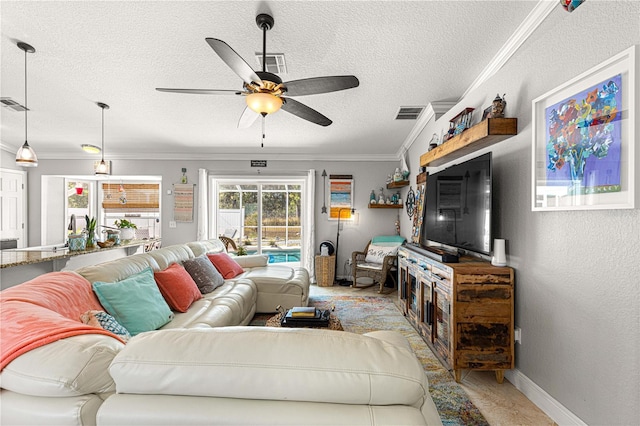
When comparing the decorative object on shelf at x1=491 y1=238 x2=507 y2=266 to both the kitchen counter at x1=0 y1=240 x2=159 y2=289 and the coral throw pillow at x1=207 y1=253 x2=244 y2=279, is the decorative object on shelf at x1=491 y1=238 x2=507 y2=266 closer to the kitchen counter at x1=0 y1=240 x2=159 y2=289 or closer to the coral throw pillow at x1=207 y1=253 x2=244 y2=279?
the coral throw pillow at x1=207 y1=253 x2=244 y2=279

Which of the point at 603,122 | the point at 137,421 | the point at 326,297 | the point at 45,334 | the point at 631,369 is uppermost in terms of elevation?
the point at 603,122

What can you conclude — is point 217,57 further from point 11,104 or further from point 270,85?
point 11,104

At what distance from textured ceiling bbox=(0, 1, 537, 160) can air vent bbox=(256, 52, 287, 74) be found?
0.05 m

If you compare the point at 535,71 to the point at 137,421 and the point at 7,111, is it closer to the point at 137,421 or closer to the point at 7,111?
the point at 137,421

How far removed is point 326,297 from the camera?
15.1 feet

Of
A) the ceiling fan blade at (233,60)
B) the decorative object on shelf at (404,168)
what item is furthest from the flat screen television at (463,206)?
the ceiling fan blade at (233,60)

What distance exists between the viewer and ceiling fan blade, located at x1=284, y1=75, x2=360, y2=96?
1.98 m

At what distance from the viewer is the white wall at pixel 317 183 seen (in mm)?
5812

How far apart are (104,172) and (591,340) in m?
5.18

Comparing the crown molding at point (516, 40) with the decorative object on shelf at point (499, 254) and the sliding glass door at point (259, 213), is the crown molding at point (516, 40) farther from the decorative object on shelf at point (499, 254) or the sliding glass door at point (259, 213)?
the sliding glass door at point (259, 213)

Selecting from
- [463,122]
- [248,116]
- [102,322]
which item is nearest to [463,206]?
[463,122]

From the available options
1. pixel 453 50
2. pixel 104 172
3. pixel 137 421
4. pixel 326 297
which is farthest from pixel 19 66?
pixel 326 297

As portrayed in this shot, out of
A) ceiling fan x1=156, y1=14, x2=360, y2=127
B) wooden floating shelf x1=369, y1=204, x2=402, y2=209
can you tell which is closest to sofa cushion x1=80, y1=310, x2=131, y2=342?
ceiling fan x1=156, y1=14, x2=360, y2=127

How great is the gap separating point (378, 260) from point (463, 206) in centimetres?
264
